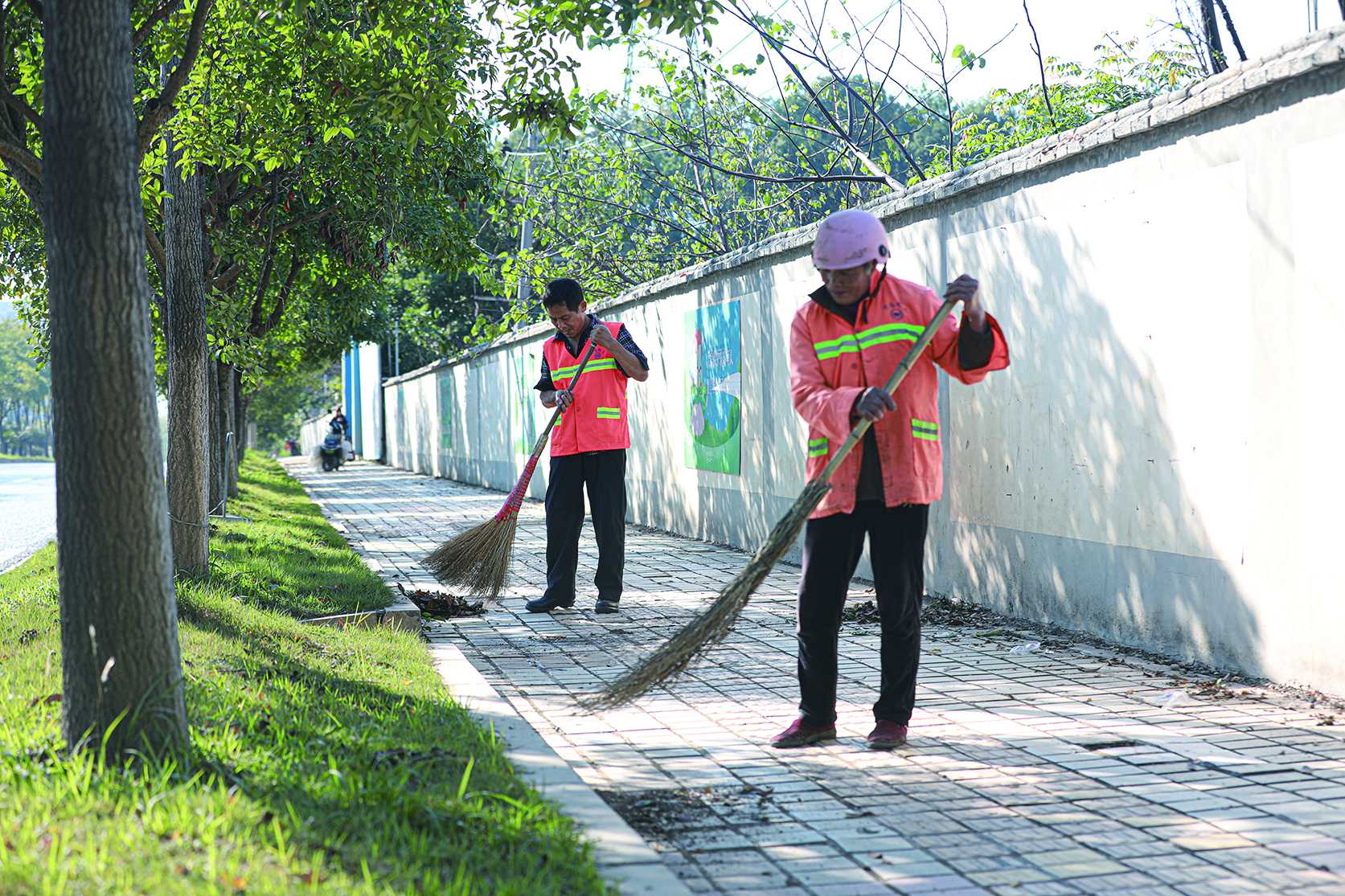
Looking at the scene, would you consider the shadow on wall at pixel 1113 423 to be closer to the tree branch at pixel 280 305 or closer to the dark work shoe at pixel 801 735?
the dark work shoe at pixel 801 735

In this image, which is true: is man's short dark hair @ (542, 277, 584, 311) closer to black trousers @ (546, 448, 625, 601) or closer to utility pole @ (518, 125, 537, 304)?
black trousers @ (546, 448, 625, 601)

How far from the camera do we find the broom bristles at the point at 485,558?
8.84 m

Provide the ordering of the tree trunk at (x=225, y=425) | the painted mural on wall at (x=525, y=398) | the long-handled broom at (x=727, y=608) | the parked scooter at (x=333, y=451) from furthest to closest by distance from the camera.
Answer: the parked scooter at (x=333, y=451) < the painted mural on wall at (x=525, y=398) < the tree trunk at (x=225, y=425) < the long-handled broom at (x=727, y=608)

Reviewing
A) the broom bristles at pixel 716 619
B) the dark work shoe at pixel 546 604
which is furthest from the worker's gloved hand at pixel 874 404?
the dark work shoe at pixel 546 604

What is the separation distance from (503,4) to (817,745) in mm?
3630

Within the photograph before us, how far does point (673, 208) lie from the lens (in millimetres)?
22297

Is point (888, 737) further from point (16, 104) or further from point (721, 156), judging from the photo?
point (721, 156)

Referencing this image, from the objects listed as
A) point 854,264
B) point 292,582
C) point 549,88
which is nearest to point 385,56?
point 549,88

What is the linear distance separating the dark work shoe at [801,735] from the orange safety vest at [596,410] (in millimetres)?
3547

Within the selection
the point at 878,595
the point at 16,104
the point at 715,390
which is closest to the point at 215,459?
the point at 715,390

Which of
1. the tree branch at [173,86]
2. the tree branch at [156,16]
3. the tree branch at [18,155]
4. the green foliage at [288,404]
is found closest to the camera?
the tree branch at [18,155]

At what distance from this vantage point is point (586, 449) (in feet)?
27.5

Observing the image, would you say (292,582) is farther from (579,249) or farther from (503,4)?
(579,249)

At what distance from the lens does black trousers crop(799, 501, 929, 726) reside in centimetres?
489
